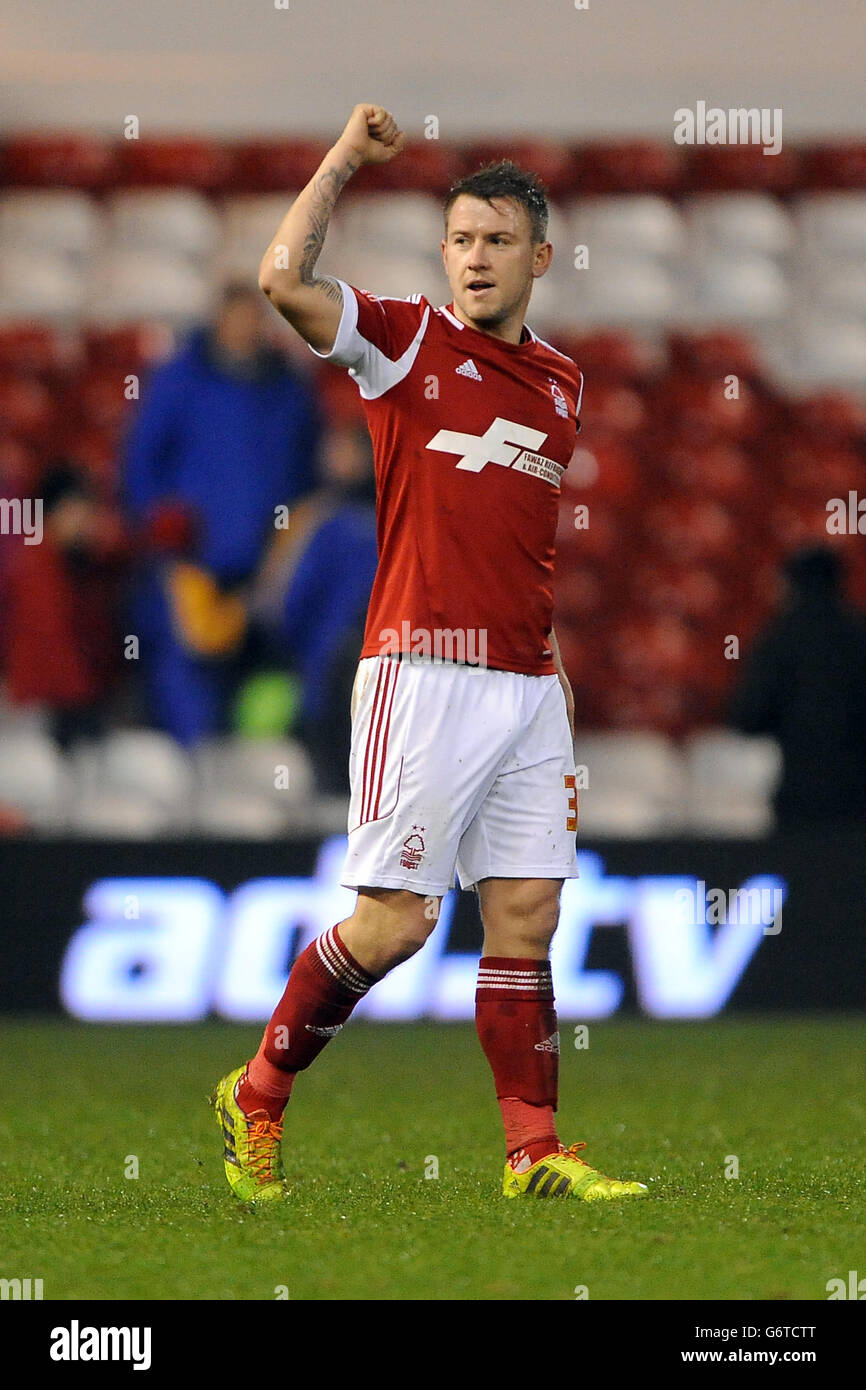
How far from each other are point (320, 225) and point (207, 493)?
19.9 feet

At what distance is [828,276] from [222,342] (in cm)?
431

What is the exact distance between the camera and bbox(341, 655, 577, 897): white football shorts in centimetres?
414

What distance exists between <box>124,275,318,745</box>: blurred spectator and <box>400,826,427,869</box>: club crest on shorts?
5.76 meters

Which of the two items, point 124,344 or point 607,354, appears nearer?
point 607,354

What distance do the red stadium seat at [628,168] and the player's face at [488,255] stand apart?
28.3 ft

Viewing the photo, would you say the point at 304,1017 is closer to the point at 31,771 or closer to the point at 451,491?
the point at 451,491

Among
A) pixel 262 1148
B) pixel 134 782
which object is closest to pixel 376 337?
pixel 262 1148

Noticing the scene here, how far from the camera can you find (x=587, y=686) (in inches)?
466

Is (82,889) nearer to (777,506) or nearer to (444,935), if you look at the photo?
(444,935)

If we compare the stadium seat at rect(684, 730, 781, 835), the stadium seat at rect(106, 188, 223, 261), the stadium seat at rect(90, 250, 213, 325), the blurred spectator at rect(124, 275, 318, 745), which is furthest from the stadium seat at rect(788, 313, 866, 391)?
the blurred spectator at rect(124, 275, 318, 745)

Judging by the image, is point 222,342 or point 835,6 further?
point 835,6

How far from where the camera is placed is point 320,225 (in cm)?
402

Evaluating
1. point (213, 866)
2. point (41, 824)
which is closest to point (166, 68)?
point (41, 824)
